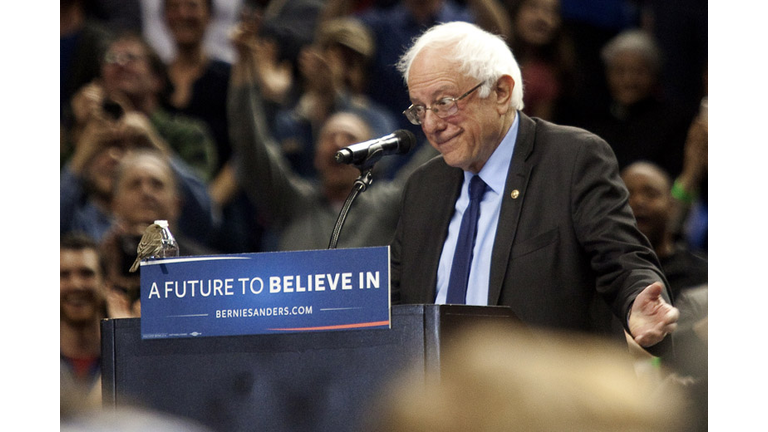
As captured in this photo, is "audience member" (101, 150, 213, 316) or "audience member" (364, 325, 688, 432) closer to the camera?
"audience member" (364, 325, 688, 432)

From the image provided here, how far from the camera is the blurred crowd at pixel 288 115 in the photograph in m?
3.78

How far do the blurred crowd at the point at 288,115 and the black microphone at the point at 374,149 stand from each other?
1741 mm

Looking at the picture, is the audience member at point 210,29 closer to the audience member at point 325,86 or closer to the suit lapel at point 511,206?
the audience member at point 325,86

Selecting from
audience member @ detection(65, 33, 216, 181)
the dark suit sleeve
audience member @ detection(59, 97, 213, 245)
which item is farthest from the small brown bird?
audience member @ detection(65, 33, 216, 181)

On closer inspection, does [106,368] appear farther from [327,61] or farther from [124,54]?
[124,54]

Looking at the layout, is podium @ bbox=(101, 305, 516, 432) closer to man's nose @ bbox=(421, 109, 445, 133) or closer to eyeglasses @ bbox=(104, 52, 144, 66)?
man's nose @ bbox=(421, 109, 445, 133)

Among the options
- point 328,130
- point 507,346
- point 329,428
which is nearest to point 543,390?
point 507,346

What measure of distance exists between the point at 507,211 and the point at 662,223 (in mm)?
1658

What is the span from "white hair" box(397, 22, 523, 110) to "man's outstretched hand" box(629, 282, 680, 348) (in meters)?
0.71

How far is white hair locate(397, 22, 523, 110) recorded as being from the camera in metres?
2.31

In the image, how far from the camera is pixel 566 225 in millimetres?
2182

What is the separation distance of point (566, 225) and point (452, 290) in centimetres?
30


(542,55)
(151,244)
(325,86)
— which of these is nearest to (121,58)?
(325,86)

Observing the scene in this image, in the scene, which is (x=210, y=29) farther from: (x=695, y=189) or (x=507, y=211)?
(x=507, y=211)
